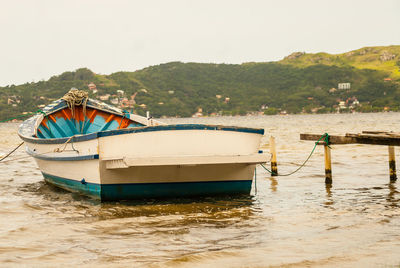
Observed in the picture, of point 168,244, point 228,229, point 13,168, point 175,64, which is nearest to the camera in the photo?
point 168,244

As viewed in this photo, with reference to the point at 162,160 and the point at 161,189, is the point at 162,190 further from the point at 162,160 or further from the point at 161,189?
the point at 162,160

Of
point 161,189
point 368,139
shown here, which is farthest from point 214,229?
point 368,139

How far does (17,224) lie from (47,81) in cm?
13240

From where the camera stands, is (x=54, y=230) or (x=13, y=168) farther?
(x=13, y=168)

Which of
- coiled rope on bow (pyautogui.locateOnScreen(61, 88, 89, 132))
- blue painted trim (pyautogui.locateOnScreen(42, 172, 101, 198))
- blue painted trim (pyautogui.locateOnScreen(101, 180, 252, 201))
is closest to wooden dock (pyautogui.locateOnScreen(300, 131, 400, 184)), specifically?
blue painted trim (pyautogui.locateOnScreen(101, 180, 252, 201))

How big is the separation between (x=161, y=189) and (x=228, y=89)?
15151cm

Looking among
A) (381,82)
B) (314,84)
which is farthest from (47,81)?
(381,82)

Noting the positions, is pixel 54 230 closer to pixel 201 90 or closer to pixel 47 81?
pixel 47 81

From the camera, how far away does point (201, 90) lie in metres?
155

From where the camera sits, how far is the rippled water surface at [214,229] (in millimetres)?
5571

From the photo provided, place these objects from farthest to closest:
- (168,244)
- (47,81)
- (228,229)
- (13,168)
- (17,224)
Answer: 1. (47,81)
2. (13,168)
3. (17,224)
4. (228,229)
5. (168,244)

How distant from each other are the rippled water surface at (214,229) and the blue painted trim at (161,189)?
6.9 inches

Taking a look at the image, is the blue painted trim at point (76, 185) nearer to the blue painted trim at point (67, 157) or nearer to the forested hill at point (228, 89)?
the blue painted trim at point (67, 157)

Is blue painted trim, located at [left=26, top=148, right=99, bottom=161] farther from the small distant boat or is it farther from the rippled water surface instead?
the rippled water surface
